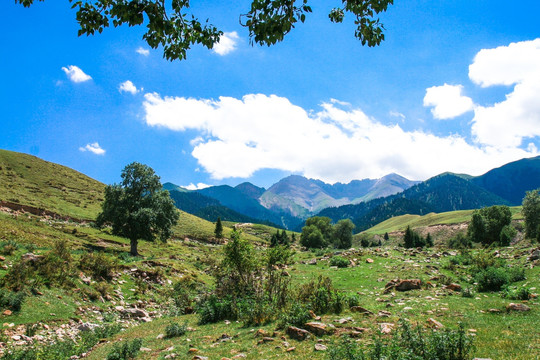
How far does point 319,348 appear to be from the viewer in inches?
313

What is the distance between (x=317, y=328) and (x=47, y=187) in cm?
9746

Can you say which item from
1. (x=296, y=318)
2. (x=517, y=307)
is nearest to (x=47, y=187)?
(x=296, y=318)

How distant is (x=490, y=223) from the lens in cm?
5388

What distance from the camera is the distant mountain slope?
64.3 meters

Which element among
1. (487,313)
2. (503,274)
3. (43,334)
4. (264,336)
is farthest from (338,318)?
(43,334)

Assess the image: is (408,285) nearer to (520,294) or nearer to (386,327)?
(520,294)

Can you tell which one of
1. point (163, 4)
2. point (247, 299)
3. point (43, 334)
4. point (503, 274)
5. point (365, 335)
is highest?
point (163, 4)

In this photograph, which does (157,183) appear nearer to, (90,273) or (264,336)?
(90,273)

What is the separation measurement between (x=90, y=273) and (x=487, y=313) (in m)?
24.2

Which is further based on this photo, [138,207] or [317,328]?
[138,207]

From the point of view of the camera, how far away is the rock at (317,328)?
9211mm

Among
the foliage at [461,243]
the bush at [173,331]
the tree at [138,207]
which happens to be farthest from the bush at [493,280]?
the tree at [138,207]

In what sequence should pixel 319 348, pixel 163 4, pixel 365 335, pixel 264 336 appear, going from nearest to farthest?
1. pixel 163 4
2. pixel 319 348
3. pixel 365 335
4. pixel 264 336

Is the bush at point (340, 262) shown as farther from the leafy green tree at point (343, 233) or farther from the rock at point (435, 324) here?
the leafy green tree at point (343, 233)
